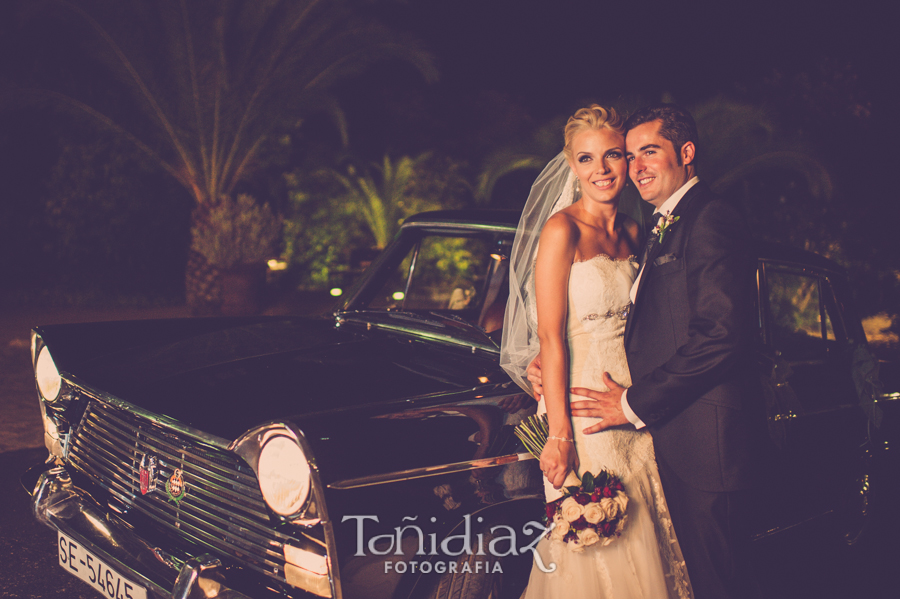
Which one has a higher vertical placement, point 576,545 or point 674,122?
point 674,122

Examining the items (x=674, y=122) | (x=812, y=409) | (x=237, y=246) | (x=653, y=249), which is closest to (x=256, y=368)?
(x=653, y=249)

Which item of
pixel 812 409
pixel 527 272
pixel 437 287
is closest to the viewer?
pixel 527 272

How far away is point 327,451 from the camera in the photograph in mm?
1814

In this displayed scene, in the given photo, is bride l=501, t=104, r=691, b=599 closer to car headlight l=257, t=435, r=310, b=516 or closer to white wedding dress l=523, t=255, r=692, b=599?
white wedding dress l=523, t=255, r=692, b=599

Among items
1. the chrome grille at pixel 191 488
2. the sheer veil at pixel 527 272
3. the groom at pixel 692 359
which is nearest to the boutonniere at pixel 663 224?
the groom at pixel 692 359

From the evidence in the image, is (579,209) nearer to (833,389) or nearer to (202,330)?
(833,389)

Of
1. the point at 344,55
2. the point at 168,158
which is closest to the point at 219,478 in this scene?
the point at 344,55

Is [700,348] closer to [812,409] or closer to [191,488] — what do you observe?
[812,409]

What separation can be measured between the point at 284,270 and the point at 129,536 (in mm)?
13257

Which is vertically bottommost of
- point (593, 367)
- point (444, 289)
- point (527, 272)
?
point (593, 367)

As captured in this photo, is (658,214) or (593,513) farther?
(658,214)

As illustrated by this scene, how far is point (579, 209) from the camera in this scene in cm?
226

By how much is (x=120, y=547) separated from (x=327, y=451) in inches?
34.5

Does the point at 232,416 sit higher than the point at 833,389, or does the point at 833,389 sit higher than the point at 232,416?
the point at 232,416
